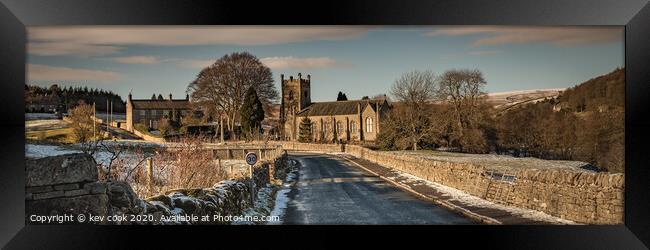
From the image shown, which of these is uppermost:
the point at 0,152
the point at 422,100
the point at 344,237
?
the point at 422,100

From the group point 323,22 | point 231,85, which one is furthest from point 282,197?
point 323,22

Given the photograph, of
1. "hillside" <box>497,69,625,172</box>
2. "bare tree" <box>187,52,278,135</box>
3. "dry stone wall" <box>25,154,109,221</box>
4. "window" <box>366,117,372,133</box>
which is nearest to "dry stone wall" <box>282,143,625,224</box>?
"hillside" <box>497,69,625,172</box>

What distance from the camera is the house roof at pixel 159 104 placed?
11.4 meters

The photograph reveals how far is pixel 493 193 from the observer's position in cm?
1141

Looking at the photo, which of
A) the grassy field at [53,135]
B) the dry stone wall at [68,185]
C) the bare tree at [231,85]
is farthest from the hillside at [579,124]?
the grassy field at [53,135]

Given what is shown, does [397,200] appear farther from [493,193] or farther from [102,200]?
[102,200]

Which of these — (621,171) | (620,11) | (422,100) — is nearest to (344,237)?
(621,171)

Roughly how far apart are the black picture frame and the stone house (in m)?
2.82

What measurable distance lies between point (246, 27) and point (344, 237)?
388cm

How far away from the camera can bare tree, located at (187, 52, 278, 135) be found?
436 inches

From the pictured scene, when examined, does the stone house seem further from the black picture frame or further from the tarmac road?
the tarmac road

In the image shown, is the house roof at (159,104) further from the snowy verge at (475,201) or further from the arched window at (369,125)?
the arched window at (369,125)

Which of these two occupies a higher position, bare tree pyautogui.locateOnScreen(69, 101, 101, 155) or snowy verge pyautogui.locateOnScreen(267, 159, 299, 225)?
bare tree pyautogui.locateOnScreen(69, 101, 101, 155)

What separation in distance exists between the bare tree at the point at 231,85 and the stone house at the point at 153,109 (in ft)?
1.45
